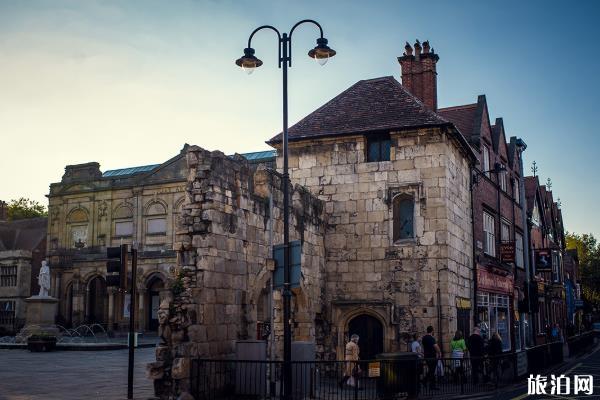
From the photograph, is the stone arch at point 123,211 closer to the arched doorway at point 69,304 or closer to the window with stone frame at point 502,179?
the arched doorway at point 69,304

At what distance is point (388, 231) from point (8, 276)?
126 feet

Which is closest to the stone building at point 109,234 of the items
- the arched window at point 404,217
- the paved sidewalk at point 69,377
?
the paved sidewalk at point 69,377

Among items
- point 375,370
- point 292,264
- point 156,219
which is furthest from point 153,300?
point 292,264

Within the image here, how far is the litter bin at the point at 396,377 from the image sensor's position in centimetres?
1359

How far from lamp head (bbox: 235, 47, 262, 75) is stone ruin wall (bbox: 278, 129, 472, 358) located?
27.8ft

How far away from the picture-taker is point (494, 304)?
26.5m

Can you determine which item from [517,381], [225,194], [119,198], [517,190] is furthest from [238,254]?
[119,198]

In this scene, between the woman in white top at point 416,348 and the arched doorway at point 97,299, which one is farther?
the arched doorway at point 97,299

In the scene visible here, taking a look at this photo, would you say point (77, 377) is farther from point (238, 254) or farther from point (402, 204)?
point (402, 204)

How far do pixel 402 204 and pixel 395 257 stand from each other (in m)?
1.78

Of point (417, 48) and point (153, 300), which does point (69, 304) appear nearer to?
point (153, 300)

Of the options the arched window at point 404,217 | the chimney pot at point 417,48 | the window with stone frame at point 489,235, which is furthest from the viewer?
the window with stone frame at point 489,235

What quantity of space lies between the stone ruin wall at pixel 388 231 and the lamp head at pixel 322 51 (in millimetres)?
8222

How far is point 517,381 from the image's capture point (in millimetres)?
17828
